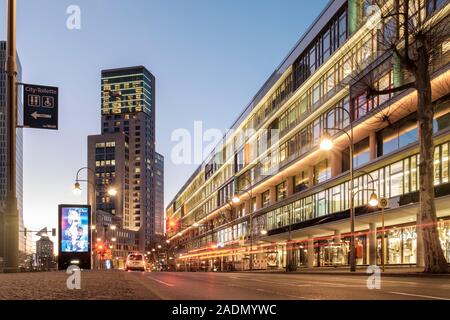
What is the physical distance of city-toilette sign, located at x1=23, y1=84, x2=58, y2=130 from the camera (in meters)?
21.8

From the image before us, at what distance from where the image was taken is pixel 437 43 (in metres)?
25.2

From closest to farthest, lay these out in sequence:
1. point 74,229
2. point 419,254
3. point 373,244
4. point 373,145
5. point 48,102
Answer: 1. point 48,102
2. point 74,229
3. point 419,254
4. point 373,145
5. point 373,244

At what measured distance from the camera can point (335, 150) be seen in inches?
2156

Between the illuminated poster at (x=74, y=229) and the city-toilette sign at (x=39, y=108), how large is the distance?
11.4m

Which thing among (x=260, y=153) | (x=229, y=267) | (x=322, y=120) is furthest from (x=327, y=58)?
(x=229, y=267)

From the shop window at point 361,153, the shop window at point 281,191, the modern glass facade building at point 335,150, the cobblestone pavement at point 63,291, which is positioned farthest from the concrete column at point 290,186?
the cobblestone pavement at point 63,291

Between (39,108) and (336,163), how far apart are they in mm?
37273

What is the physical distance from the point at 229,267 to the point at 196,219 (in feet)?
205

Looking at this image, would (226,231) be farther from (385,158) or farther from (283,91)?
(385,158)

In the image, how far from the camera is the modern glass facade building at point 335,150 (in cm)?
3981

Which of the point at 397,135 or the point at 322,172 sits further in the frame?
the point at 322,172

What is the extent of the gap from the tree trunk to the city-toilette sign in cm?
1538

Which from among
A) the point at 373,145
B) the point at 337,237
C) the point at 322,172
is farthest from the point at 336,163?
the point at 373,145

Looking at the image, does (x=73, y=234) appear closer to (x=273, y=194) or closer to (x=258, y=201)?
(x=273, y=194)
